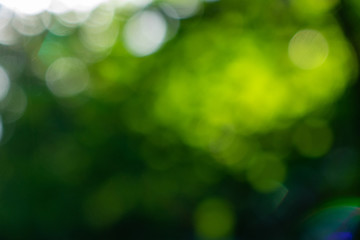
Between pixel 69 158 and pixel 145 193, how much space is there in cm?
181

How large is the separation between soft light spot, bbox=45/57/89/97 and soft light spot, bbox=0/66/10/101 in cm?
130

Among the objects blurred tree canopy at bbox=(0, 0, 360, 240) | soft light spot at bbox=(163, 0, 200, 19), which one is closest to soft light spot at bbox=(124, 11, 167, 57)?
blurred tree canopy at bbox=(0, 0, 360, 240)

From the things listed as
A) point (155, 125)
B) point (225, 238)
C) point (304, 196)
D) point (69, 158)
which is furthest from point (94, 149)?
point (304, 196)

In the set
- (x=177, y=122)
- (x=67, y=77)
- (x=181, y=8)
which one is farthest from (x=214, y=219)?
(x=67, y=77)

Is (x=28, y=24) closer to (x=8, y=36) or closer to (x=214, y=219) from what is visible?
(x=8, y=36)

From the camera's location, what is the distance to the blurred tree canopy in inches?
235

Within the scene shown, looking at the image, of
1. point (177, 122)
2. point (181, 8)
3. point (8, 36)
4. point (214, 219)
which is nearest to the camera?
point (181, 8)

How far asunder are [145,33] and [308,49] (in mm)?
3227

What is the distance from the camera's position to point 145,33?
821 centimetres

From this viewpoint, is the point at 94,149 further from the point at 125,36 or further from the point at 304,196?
the point at 304,196

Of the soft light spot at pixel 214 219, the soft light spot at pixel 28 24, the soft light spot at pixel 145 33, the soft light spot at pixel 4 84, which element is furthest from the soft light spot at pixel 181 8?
the soft light spot at pixel 4 84

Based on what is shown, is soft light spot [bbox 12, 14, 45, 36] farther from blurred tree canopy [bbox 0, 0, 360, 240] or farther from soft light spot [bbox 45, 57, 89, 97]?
soft light spot [bbox 45, 57, 89, 97]

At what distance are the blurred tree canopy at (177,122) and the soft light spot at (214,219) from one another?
2cm

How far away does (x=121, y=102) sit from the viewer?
8391 mm
